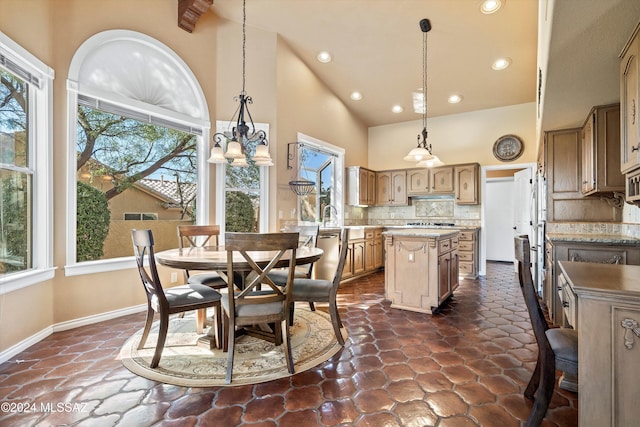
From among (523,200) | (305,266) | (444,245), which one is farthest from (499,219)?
(305,266)

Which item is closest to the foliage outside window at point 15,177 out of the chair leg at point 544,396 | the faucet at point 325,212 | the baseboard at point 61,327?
the baseboard at point 61,327

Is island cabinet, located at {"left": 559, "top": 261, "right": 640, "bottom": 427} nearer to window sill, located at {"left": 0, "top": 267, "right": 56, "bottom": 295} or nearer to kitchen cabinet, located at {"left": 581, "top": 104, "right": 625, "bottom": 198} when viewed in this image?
kitchen cabinet, located at {"left": 581, "top": 104, "right": 625, "bottom": 198}

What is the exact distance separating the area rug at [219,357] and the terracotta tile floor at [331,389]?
8 centimetres

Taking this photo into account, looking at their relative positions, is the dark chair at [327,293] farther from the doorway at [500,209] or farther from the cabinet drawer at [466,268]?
the doorway at [500,209]

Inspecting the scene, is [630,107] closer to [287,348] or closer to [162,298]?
[287,348]

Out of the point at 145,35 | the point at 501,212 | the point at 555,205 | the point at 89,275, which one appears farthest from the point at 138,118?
the point at 501,212

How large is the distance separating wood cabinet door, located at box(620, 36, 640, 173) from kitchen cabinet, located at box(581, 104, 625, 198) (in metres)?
0.89

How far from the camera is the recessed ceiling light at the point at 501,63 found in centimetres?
442

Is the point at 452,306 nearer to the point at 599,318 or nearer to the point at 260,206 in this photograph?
the point at 599,318

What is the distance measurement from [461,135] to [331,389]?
5.75m

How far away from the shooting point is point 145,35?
3.38 m

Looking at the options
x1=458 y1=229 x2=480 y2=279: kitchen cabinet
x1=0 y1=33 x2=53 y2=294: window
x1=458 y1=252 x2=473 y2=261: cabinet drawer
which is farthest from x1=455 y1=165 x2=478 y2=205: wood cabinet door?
x1=0 y1=33 x2=53 y2=294: window

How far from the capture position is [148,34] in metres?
3.42

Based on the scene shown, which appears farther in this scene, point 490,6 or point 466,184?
point 466,184
